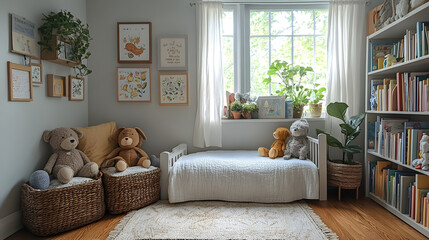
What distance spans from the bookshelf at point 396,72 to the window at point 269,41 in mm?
576

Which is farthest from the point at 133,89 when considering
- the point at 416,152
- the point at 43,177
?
the point at 416,152

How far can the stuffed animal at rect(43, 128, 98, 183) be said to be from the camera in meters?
2.03

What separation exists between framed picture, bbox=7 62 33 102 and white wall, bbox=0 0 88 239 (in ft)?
0.10

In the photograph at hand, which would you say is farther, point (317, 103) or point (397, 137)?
point (317, 103)

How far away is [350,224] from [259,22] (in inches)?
83.6

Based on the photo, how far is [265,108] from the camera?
2.80 m

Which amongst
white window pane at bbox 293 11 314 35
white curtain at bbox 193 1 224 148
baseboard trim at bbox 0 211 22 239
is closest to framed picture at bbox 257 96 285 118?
white curtain at bbox 193 1 224 148

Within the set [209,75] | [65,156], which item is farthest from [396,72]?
[65,156]

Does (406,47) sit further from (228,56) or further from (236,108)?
(228,56)

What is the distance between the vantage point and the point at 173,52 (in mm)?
2805

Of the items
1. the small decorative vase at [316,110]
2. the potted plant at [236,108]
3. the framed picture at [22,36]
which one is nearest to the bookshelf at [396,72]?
the small decorative vase at [316,110]

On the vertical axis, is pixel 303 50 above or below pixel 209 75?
above

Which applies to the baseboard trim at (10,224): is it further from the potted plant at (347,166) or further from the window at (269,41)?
the potted plant at (347,166)

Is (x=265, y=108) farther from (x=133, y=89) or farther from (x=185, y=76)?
(x=133, y=89)
